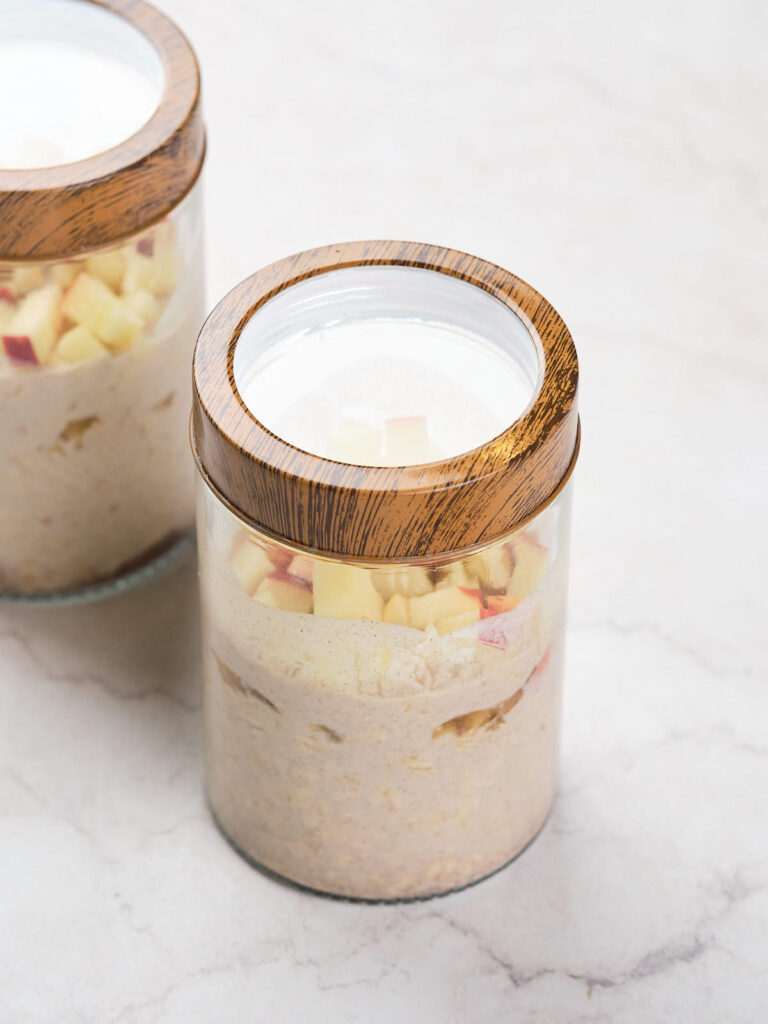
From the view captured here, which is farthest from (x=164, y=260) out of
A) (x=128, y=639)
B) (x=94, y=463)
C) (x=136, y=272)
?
(x=128, y=639)

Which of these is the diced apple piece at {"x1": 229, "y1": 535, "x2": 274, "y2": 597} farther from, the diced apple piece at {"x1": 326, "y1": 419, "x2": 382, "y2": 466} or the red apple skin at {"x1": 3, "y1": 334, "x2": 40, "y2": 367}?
the red apple skin at {"x1": 3, "y1": 334, "x2": 40, "y2": 367}

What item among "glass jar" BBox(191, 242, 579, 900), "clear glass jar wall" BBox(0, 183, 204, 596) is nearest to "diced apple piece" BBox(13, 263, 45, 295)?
"clear glass jar wall" BBox(0, 183, 204, 596)

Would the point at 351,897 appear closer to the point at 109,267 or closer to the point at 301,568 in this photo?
the point at 301,568

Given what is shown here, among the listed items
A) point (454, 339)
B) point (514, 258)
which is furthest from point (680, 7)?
point (454, 339)

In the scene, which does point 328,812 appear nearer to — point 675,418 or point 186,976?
point 186,976

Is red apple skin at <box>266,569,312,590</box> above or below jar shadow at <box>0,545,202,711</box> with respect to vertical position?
above

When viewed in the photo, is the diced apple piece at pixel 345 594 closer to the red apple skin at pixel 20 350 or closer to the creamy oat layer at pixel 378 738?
the creamy oat layer at pixel 378 738

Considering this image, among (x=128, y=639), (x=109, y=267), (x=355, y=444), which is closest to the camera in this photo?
(x=355, y=444)

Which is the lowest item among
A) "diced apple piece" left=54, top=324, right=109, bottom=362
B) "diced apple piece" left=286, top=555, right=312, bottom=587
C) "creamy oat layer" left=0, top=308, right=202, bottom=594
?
"creamy oat layer" left=0, top=308, right=202, bottom=594
